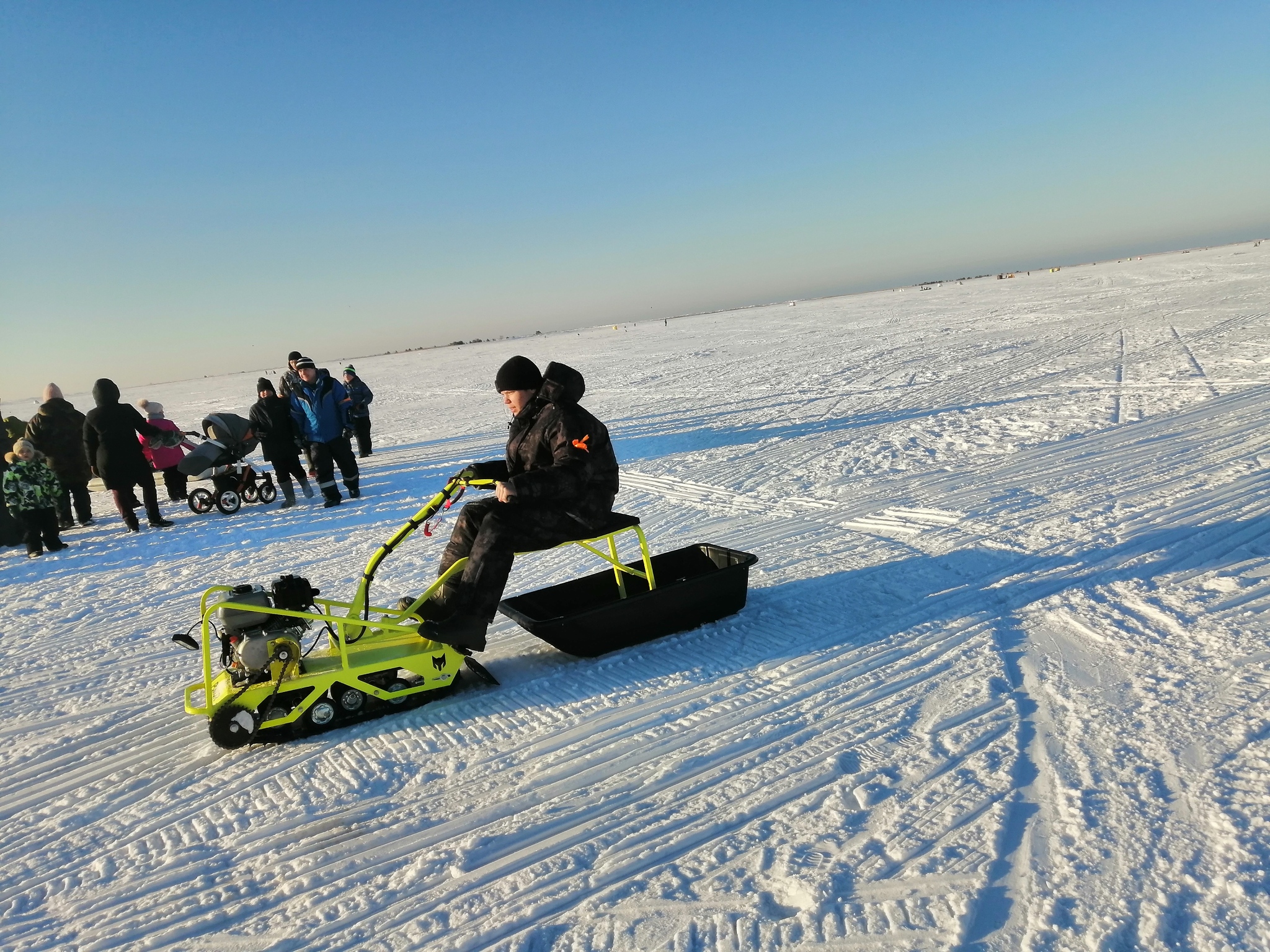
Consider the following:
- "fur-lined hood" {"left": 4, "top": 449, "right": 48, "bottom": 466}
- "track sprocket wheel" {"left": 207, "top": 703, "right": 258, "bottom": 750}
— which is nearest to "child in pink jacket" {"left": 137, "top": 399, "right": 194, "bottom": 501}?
"fur-lined hood" {"left": 4, "top": 449, "right": 48, "bottom": 466}

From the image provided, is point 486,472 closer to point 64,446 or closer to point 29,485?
point 29,485

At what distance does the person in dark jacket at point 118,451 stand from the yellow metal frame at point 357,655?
528 cm

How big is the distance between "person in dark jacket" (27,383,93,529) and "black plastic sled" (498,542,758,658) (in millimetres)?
7488

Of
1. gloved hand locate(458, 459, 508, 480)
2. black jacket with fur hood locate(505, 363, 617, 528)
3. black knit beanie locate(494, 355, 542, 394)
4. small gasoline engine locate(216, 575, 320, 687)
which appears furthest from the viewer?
black knit beanie locate(494, 355, 542, 394)

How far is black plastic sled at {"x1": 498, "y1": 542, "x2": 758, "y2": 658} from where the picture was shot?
13.4 ft

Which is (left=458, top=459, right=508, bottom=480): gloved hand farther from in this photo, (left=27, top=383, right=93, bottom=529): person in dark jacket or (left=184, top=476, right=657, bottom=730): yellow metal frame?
(left=27, top=383, right=93, bottom=529): person in dark jacket

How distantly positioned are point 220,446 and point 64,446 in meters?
1.67

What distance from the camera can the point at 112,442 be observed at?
27.6 ft

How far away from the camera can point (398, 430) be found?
1599 cm

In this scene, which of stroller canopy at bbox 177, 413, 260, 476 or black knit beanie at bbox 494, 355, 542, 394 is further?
stroller canopy at bbox 177, 413, 260, 476

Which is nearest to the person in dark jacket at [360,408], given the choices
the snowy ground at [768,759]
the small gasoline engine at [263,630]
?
the snowy ground at [768,759]

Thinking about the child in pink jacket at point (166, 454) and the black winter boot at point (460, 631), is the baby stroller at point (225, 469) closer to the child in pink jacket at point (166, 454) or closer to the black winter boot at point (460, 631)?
the child in pink jacket at point (166, 454)

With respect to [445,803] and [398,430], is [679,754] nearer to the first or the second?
[445,803]

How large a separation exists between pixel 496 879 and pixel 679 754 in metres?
0.93
